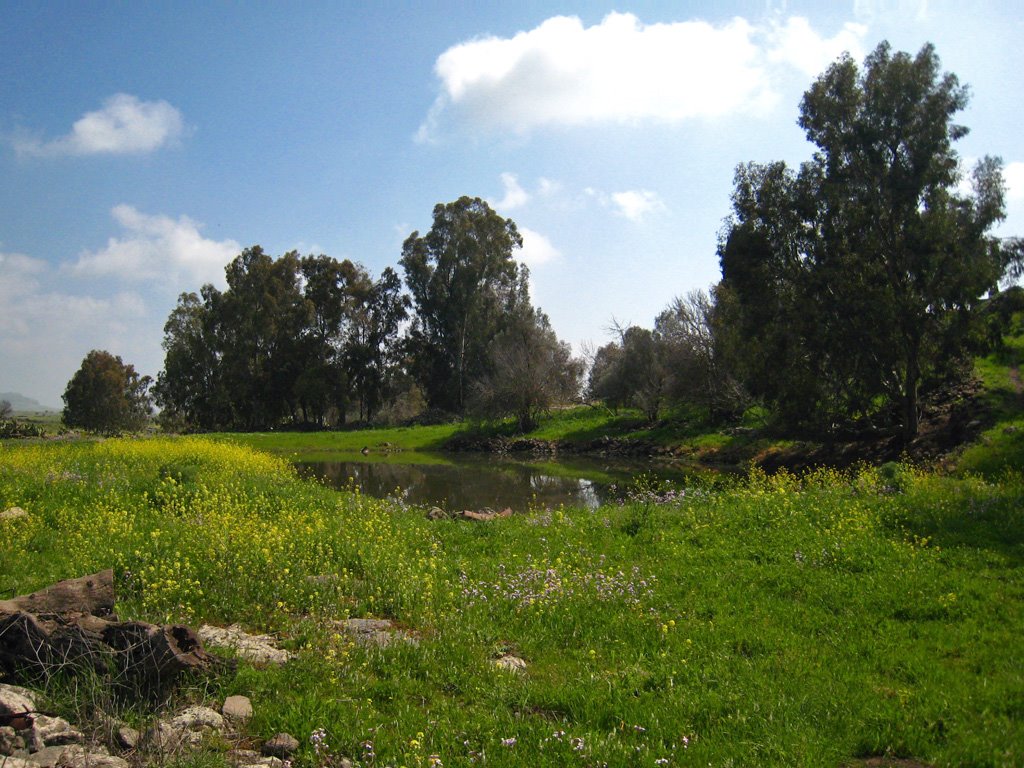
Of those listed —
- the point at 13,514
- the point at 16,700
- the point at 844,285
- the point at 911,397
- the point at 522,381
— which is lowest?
the point at 16,700

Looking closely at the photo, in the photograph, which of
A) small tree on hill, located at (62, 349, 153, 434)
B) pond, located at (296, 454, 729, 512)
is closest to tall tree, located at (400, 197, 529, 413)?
pond, located at (296, 454, 729, 512)

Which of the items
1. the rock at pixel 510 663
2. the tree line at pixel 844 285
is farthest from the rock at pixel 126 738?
the tree line at pixel 844 285

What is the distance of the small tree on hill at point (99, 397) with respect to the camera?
2539 inches

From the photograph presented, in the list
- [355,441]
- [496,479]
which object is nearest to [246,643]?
[496,479]

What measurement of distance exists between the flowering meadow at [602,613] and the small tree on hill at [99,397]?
58.1m

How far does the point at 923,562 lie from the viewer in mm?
9312

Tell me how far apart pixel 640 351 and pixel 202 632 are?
45.1 meters

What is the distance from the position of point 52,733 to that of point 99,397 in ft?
233

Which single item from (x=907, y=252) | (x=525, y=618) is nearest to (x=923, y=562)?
(x=525, y=618)

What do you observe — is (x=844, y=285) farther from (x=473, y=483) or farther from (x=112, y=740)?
(x=112, y=740)

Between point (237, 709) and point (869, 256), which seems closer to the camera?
point (237, 709)

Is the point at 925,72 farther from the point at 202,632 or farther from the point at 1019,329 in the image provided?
the point at 202,632

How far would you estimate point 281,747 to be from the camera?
4645 mm

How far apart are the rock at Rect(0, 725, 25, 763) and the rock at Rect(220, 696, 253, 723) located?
4.11ft
